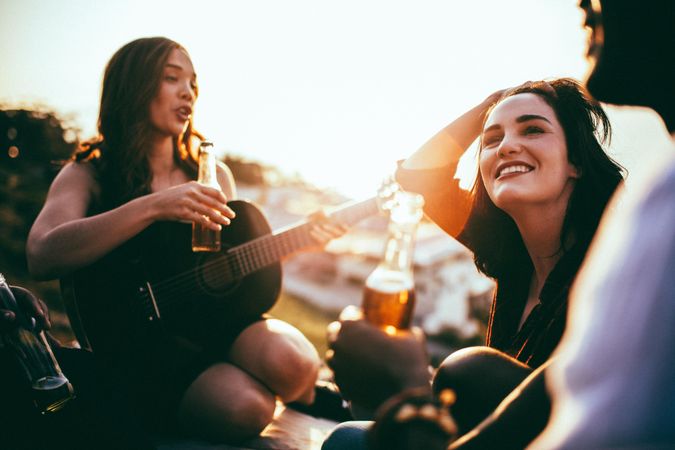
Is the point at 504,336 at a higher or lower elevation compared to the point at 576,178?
lower

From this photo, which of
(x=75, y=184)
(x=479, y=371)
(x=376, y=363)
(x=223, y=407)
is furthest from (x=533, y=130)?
(x=75, y=184)

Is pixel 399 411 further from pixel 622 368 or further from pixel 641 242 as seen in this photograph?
pixel 641 242

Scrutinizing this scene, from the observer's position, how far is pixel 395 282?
3.51 feet

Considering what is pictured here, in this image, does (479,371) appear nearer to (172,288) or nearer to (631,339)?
(631,339)

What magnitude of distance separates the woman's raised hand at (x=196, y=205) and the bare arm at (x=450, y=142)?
1.06 meters

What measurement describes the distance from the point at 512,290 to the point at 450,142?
894mm

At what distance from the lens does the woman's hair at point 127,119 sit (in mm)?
2586

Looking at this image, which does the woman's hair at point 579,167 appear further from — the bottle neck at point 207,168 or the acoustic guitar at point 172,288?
the bottle neck at point 207,168

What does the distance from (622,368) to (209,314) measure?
229cm

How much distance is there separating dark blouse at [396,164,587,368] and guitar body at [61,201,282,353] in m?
1.19

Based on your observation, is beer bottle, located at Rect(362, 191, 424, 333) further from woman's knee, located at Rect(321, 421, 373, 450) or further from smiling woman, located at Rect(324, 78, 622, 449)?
woman's knee, located at Rect(321, 421, 373, 450)

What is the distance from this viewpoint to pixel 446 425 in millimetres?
754

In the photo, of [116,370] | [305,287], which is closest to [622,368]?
[116,370]

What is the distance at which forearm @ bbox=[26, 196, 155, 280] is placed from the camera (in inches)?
87.0
